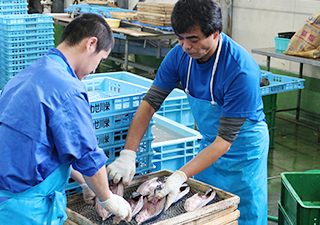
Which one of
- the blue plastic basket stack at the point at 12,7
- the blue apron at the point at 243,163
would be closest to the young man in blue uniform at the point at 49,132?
the blue apron at the point at 243,163

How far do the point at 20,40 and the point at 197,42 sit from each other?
219 cm

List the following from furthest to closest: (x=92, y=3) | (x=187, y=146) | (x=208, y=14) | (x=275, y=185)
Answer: (x=92, y=3), (x=275, y=185), (x=187, y=146), (x=208, y=14)

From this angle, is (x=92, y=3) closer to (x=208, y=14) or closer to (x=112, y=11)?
(x=112, y=11)

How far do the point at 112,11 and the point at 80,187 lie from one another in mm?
7209

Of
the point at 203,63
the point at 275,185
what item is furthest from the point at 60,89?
the point at 275,185

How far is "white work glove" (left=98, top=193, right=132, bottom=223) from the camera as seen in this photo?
1663 mm

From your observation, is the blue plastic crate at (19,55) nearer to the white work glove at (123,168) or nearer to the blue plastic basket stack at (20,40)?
the blue plastic basket stack at (20,40)

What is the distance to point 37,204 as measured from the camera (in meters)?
1.50

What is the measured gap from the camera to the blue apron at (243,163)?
86.9 inches

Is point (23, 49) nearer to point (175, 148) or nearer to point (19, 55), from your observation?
point (19, 55)

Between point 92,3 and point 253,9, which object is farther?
A: point 92,3

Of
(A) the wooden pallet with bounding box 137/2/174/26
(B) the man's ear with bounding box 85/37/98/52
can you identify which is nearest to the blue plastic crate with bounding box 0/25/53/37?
(B) the man's ear with bounding box 85/37/98/52

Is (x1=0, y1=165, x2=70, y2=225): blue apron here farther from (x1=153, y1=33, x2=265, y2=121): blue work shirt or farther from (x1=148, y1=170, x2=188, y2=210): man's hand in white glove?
(x1=153, y1=33, x2=265, y2=121): blue work shirt

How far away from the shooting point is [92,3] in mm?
10117
